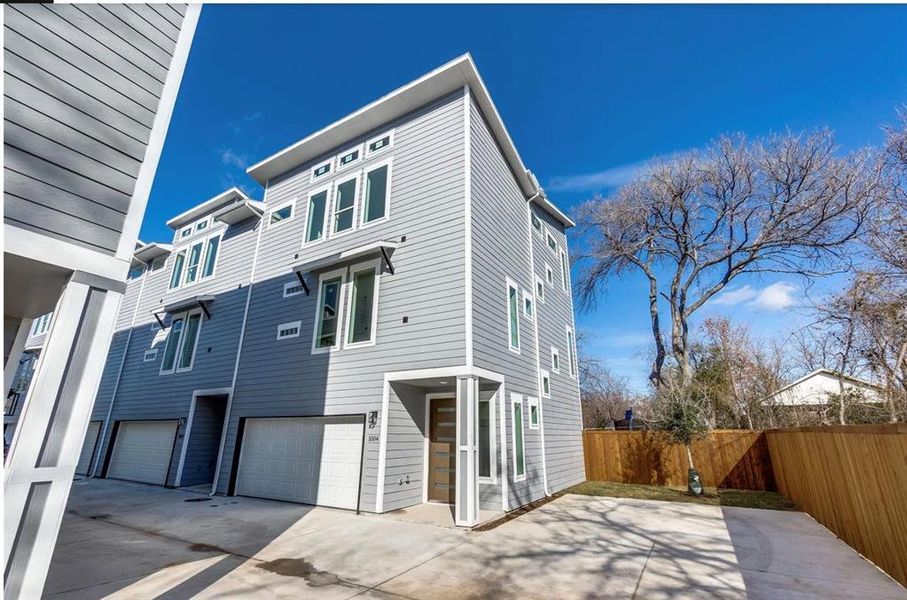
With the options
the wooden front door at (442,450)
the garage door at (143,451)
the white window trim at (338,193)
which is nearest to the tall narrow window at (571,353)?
the wooden front door at (442,450)

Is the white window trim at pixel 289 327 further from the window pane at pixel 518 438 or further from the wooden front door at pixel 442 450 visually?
the window pane at pixel 518 438

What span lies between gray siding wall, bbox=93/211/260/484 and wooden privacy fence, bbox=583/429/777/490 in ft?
37.8

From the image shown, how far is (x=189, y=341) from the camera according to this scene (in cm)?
1172

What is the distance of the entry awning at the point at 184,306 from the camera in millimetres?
11352

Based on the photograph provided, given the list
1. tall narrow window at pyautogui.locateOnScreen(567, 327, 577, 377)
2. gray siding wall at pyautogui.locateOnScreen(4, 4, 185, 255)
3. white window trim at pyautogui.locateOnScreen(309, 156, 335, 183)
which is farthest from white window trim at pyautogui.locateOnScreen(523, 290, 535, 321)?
gray siding wall at pyautogui.locateOnScreen(4, 4, 185, 255)

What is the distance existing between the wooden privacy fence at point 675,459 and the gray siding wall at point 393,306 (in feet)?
26.4

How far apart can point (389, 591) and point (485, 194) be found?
24.0ft

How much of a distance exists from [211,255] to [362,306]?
726 cm

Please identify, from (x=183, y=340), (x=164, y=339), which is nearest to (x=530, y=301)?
(x=183, y=340)

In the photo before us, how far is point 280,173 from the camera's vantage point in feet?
37.8

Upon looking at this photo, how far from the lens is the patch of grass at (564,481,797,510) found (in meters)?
8.56

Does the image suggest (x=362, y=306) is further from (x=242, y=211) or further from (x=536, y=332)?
(x=242, y=211)

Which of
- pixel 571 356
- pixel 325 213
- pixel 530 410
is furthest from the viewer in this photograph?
pixel 571 356

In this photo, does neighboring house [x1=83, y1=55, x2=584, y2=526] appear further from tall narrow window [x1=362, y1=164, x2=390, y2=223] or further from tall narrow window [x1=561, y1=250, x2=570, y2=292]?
tall narrow window [x1=561, y1=250, x2=570, y2=292]
